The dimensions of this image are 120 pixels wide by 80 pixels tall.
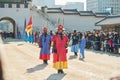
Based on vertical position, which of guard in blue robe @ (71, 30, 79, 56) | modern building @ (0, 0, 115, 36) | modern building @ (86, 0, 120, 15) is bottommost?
guard in blue robe @ (71, 30, 79, 56)

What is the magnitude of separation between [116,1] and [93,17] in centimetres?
9553

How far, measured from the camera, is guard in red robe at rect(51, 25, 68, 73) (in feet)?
44.9

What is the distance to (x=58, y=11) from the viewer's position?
60594mm

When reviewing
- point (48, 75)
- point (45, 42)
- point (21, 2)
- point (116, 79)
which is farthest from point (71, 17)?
point (116, 79)

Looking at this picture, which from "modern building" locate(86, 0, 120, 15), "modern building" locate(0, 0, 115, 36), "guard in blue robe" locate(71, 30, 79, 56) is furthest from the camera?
"modern building" locate(86, 0, 120, 15)

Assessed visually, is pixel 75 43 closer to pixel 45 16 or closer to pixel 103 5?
pixel 45 16

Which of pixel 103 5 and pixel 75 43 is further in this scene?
pixel 103 5

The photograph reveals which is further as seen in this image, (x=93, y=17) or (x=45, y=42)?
(x=93, y=17)

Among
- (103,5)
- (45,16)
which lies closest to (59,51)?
(45,16)

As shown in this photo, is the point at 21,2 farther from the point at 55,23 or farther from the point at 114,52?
the point at 114,52

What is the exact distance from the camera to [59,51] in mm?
13844

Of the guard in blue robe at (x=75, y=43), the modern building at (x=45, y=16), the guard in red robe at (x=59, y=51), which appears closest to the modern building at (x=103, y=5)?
the modern building at (x=45, y=16)

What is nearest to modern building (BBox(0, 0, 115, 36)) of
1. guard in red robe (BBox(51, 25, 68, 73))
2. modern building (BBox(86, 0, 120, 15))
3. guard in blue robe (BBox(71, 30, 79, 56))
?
guard in blue robe (BBox(71, 30, 79, 56))

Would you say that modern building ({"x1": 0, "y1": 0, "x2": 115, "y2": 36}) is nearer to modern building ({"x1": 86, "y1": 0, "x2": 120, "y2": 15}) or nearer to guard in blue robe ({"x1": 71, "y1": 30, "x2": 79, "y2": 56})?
guard in blue robe ({"x1": 71, "y1": 30, "x2": 79, "y2": 56})
